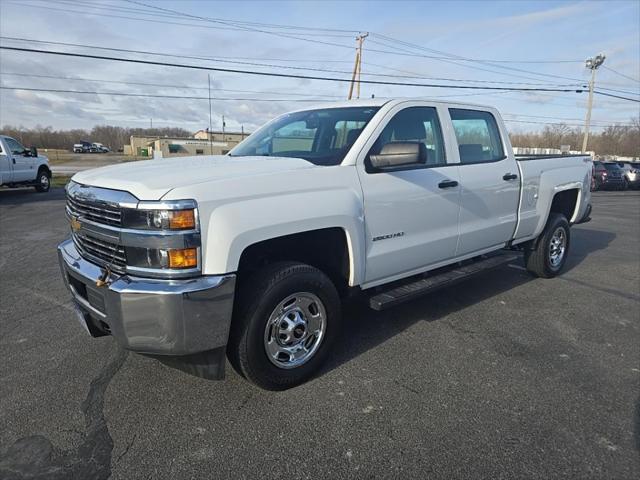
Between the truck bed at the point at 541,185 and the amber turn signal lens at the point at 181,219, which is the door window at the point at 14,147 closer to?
the amber turn signal lens at the point at 181,219

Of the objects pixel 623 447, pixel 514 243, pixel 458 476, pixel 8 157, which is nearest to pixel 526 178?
pixel 514 243

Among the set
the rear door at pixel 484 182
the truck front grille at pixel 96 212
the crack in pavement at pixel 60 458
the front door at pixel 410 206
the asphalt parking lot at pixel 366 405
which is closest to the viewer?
the crack in pavement at pixel 60 458

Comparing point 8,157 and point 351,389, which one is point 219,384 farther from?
point 8,157

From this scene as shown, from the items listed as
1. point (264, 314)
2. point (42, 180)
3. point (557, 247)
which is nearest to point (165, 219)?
point (264, 314)

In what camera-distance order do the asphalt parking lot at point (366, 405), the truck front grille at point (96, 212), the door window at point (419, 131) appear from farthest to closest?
1. the door window at point (419, 131)
2. the truck front grille at point (96, 212)
3. the asphalt parking lot at point (366, 405)

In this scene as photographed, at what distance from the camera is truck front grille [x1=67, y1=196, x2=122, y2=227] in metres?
2.63

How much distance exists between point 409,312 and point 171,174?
111 inches

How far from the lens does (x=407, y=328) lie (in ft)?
13.6

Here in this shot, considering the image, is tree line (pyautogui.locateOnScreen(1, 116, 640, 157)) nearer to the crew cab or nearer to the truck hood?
the crew cab

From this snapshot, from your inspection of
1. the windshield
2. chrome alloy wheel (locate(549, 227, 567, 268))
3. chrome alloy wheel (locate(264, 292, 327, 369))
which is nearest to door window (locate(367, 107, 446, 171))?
the windshield

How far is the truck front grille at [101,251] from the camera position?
2.65 m

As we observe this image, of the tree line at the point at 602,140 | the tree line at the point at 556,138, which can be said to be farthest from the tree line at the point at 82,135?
the tree line at the point at 602,140

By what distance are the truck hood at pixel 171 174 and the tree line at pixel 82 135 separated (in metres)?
96.4

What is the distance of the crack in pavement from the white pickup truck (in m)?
0.56
